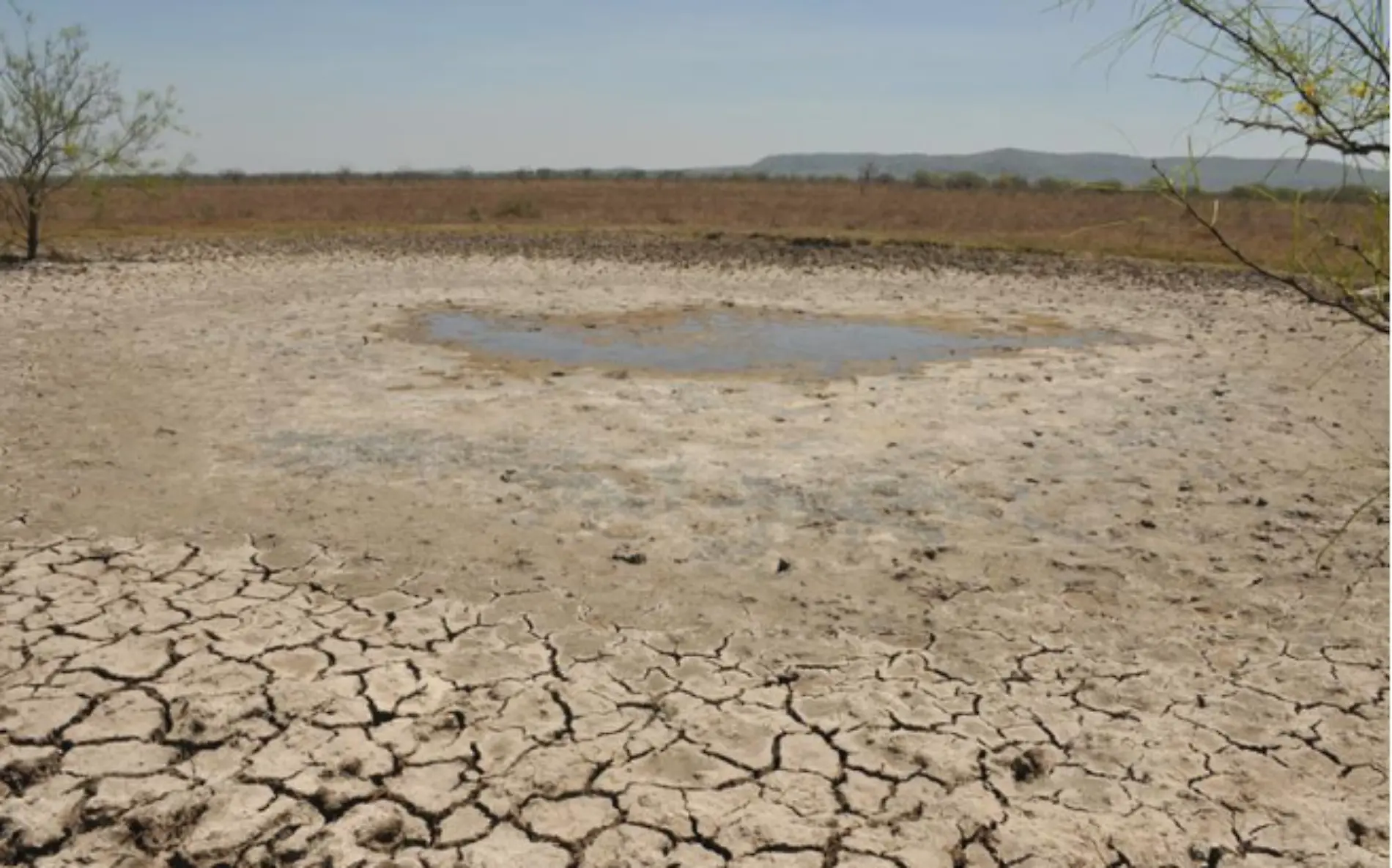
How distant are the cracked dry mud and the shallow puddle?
1278 millimetres

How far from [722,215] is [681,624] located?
32.7 meters

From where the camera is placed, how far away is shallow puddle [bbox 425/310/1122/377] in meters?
10.5

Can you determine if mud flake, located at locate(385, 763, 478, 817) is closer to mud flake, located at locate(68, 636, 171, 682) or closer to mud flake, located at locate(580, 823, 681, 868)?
mud flake, located at locate(580, 823, 681, 868)

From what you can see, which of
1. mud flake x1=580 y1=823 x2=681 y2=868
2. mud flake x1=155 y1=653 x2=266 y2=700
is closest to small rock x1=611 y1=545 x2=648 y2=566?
mud flake x1=155 y1=653 x2=266 y2=700

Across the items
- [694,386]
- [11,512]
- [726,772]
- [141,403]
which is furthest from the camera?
[694,386]

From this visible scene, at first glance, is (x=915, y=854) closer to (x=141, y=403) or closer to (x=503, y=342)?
(x=141, y=403)

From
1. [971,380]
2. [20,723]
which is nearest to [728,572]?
[20,723]

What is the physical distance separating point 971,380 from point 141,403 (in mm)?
7106

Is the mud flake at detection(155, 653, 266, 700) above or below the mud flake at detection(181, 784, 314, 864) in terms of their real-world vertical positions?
above

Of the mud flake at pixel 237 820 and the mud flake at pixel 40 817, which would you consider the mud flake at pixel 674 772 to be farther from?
the mud flake at pixel 40 817

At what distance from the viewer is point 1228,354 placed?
11.3 meters

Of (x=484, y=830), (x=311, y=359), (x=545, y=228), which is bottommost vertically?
(x=484, y=830)

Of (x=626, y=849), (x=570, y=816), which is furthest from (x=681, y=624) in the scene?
(x=626, y=849)

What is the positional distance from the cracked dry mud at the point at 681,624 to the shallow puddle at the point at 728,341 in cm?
128
